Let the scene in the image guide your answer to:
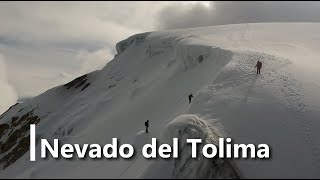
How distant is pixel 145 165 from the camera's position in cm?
2108

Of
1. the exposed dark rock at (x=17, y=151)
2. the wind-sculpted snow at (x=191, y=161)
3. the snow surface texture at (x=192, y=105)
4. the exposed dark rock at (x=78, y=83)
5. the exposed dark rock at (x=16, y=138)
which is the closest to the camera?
the wind-sculpted snow at (x=191, y=161)

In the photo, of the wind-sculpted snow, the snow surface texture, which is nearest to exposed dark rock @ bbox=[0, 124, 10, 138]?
the snow surface texture

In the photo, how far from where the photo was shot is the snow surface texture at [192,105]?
21656mm

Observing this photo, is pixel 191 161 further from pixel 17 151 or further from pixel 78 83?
pixel 78 83

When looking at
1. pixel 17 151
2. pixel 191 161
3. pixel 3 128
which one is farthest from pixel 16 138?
pixel 191 161

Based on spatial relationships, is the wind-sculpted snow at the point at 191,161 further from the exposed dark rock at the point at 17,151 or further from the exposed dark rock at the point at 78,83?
the exposed dark rock at the point at 78,83

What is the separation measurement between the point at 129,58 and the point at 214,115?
38114 millimetres

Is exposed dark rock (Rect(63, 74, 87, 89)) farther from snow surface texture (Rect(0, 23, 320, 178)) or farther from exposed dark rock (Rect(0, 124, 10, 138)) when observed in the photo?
exposed dark rock (Rect(0, 124, 10, 138))

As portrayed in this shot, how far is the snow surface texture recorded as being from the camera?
21.7 meters

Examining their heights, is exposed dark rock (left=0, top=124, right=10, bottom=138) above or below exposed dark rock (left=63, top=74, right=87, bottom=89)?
below

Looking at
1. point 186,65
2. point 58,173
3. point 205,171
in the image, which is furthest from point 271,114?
point 186,65

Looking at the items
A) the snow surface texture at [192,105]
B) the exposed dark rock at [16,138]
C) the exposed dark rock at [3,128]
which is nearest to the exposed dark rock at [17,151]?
the exposed dark rock at [16,138]

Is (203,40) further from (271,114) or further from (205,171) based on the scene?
(205,171)

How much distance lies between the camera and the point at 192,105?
85.5 feet
